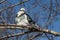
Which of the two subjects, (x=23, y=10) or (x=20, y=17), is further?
(x=23, y=10)

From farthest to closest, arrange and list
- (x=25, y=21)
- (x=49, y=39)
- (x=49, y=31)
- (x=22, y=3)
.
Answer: (x=22, y=3) < (x=25, y=21) < (x=49, y=39) < (x=49, y=31)

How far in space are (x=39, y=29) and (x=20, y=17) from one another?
1.60m

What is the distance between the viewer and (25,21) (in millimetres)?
4762

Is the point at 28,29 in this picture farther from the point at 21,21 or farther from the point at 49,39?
the point at 21,21

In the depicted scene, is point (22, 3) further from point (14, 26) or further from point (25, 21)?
point (14, 26)

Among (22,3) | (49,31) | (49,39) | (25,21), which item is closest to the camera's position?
(49,31)

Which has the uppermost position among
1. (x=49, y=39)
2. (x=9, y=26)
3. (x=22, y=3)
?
(x=22, y=3)

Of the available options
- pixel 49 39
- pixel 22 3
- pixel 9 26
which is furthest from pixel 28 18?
pixel 9 26

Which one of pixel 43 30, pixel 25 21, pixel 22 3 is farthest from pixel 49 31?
pixel 22 3

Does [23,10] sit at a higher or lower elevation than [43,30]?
higher

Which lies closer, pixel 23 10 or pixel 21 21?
pixel 21 21

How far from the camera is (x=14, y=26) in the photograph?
11.0 feet

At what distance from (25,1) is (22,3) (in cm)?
16

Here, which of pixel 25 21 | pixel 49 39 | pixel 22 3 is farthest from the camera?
pixel 22 3
